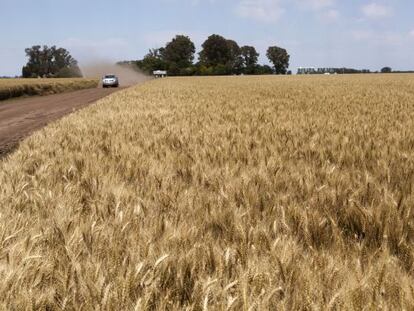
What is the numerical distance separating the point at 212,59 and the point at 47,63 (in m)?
67.5

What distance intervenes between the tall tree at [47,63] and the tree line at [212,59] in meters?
36.7

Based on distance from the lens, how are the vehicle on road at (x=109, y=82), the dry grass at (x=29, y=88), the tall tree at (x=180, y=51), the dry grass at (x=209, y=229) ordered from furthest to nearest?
the tall tree at (x=180, y=51), the vehicle on road at (x=109, y=82), the dry grass at (x=29, y=88), the dry grass at (x=209, y=229)

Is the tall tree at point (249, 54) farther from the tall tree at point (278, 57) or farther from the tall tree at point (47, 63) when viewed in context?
the tall tree at point (47, 63)

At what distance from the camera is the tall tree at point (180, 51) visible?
14438cm

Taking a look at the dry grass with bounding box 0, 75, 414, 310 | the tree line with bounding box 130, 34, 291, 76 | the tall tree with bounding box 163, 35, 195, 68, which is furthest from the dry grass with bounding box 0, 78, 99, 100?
the tall tree with bounding box 163, 35, 195, 68

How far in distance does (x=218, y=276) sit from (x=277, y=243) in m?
0.39

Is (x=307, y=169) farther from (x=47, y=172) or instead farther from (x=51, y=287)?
(x=51, y=287)

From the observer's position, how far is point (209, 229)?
7.66 feet

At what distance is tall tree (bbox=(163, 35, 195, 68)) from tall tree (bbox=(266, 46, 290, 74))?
33935 mm

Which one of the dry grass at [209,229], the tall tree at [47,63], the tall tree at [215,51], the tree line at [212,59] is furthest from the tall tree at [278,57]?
the dry grass at [209,229]

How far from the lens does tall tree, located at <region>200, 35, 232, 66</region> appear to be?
146500 millimetres

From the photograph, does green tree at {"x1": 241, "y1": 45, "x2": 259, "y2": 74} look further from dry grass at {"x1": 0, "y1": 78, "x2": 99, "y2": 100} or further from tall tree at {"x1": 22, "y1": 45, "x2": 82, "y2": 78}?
dry grass at {"x1": 0, "y1": 78, "x2": 99, "y2": 100}

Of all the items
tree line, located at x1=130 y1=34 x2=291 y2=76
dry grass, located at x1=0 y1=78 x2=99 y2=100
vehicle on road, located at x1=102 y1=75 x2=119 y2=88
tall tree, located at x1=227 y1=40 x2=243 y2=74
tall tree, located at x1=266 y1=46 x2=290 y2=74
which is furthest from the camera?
tall tree, located at x1=266 y1=46 x2=290 y2=74

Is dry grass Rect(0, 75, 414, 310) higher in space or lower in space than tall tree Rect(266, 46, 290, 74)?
higher
